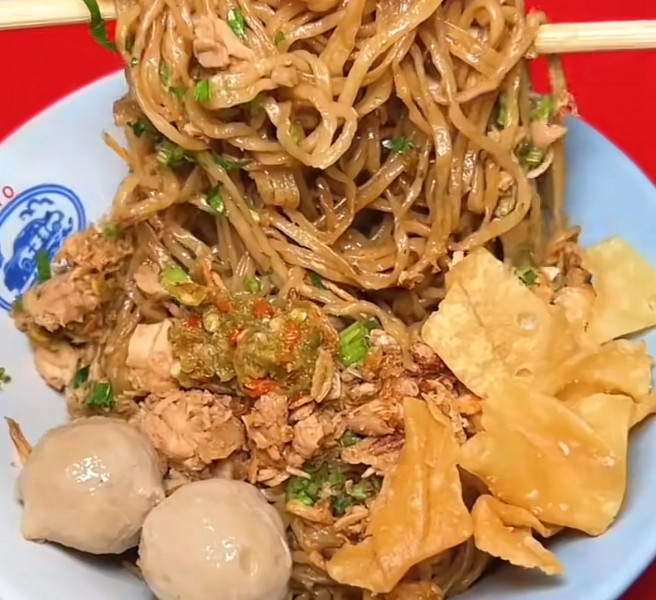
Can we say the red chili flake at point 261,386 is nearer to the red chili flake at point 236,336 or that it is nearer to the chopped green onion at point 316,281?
the red chili flake at point 236,336

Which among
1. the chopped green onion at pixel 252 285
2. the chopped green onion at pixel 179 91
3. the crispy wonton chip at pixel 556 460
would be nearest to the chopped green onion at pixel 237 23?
the chopped green onion at pixel 179 91

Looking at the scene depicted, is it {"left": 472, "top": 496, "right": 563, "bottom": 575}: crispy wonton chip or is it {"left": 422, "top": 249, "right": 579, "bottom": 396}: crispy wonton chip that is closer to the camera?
{"left": 472, "top": 496, "right": 563, "bottom": 575}: crispy wonton chip

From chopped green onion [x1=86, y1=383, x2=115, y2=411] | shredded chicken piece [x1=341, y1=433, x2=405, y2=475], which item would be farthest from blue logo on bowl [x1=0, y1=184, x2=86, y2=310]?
shredded chicken piece [x1=341, y1=433, x2=405, y2=475]

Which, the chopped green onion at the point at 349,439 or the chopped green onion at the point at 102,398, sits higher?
the chopped green onion at the point at 102,398

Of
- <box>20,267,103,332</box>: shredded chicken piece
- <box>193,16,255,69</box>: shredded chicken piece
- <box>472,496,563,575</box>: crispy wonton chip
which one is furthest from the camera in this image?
<box>20,267,103,332</box>: shredded chicken piece

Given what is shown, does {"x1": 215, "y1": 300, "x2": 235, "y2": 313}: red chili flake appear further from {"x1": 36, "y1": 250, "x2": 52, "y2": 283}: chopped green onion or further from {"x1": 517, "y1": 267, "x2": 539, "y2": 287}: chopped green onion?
{"x1": 517, "y1": 267, "x2": 539, "y2": 287}: chopped green onion

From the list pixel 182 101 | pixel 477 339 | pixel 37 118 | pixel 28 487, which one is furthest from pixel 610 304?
pixel 37 118

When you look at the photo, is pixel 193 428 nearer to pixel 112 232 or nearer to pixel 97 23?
pixel 112 232

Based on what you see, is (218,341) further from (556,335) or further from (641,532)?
(641,532)
